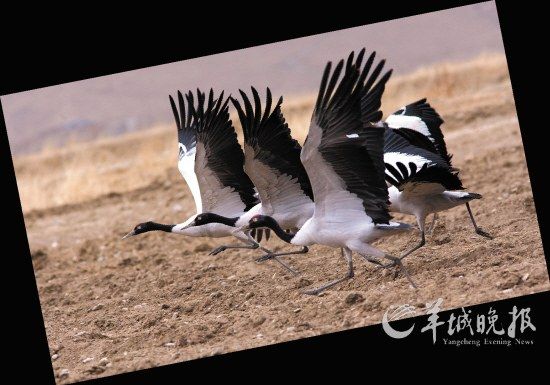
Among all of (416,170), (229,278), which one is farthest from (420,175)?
(229,278)

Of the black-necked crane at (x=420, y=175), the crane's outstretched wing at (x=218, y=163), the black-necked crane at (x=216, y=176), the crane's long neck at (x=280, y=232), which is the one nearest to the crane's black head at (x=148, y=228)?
the black-necked crane at (x=216, y=176)

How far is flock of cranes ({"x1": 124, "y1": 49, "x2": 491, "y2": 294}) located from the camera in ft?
32.3

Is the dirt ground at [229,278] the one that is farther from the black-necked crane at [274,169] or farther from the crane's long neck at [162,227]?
the black-necked crane at [274,169]

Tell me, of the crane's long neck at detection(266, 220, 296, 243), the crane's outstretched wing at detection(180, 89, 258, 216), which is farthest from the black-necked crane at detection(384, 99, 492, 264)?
the crane's outstretched wing at detection(180, 89, 258, 216)

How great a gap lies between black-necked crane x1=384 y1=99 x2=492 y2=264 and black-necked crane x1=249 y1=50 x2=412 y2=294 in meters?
1.06

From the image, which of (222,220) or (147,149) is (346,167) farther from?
(147,149)

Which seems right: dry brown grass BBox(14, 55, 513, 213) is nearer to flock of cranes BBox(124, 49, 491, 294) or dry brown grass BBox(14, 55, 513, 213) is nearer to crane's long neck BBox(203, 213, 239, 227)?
flock of cranes BBox(124, 49, 491, 294)

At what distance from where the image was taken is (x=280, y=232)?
37.8 feet

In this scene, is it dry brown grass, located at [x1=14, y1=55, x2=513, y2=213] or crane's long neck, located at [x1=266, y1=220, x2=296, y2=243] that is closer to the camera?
crane's long neck, located at [x1=266, y1=220, x2=296, y2=243]

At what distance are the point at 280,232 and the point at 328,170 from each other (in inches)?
60.6

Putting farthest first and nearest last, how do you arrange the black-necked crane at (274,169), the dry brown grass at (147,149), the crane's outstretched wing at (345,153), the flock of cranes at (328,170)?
the dry brown grass at (147,149)
the black-necked crane at (274,169)
the flock of cranes at (328,170)
the crane's outstretched wing at (345,153)

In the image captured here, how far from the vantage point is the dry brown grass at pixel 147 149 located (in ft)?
70.3

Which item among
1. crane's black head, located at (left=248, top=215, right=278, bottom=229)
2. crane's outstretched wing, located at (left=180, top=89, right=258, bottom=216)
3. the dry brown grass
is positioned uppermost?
the dry brown grass

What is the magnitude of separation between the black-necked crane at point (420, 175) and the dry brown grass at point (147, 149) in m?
7.75
